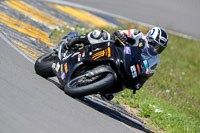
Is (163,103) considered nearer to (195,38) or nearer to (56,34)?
(56,34)

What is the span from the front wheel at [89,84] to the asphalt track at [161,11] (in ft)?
29.8

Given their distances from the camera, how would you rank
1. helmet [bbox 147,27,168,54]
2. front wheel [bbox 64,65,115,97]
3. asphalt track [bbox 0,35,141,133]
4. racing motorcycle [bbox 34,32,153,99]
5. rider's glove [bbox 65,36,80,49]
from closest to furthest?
asphalt track [bbox 0,35,141,133]
front wheel [bbox 64,65,115,97]
racing motorcycle [bbox 34,32,153,99]
helmet [bbox 147,27,168,54]
rider's glove [bbox 65,36,80,49]

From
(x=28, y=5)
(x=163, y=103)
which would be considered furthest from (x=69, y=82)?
(x=28, y=5)

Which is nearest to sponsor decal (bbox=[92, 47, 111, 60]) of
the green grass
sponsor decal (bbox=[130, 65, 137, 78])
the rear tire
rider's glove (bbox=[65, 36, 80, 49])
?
sponsor decal (bbox=[130, 65, 137, 78])

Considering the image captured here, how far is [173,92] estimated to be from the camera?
1011cm

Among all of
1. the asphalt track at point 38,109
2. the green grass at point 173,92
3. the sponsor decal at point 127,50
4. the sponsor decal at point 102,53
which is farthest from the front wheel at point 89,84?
the green grass at point 173,92

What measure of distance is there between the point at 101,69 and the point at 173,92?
4478 mm

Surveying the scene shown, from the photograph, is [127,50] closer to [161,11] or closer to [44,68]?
[44,68]

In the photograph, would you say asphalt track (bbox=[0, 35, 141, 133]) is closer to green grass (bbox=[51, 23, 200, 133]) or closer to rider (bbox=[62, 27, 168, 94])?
rider (bbox=[62, 27, 168, 94])

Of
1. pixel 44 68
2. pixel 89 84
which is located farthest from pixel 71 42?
pixel 89 84

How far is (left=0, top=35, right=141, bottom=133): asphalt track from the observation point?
175 inches

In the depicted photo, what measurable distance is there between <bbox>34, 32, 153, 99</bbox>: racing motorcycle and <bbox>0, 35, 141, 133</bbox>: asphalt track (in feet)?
0.87

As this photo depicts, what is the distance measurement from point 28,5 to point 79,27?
1612mm

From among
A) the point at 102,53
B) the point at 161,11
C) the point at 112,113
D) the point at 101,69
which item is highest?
the point at 102,53
